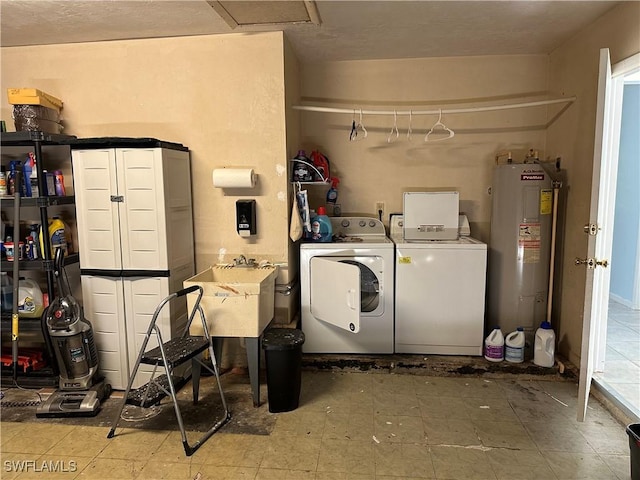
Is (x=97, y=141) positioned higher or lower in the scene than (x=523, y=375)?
higher

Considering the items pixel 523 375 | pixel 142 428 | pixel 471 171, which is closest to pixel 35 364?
pixel 142 428

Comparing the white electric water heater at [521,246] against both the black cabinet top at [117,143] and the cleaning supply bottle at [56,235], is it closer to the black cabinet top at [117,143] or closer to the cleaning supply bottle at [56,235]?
the black cabinet top at [117,143]

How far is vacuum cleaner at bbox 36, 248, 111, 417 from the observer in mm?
2615

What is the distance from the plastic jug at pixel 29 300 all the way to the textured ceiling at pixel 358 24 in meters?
1.79

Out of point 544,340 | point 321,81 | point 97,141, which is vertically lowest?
point 544,340

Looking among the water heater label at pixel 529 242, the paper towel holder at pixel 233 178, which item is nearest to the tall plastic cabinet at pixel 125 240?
the paper towel holder at pixel 233 178

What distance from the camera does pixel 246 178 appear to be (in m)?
2.99

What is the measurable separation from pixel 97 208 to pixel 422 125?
272 cm

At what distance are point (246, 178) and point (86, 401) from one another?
1774mm

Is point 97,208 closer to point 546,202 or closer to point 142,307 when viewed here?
point 142,307

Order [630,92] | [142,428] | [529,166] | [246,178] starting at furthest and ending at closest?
[630,92] < [529,166] < [246,178] < [142,428]

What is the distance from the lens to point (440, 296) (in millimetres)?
3252

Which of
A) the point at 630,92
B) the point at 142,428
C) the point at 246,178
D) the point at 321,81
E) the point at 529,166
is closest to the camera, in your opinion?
the point at 142,428

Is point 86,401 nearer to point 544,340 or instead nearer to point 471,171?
point 544,340
